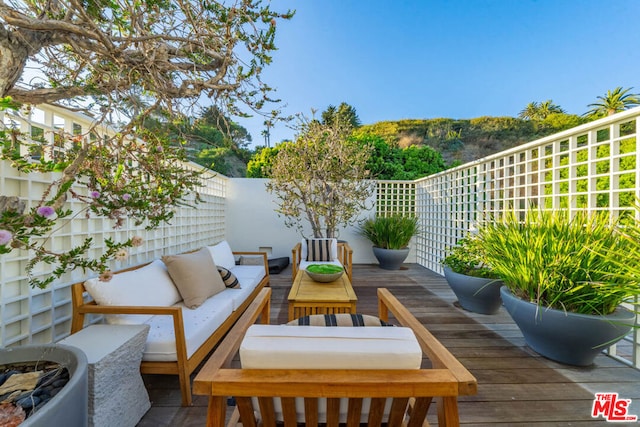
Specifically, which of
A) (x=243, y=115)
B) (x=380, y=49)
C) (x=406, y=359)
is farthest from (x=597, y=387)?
(x=380, y=49)

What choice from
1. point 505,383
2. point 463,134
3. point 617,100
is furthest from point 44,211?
point 463,134

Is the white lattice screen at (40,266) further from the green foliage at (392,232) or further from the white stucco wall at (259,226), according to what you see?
the green foliage at (392,232)

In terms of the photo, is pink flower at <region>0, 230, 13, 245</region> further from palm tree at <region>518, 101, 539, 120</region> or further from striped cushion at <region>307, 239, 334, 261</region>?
palm tree at <region>518, 101, 539, 120</region>

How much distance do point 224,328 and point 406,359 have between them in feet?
5.68

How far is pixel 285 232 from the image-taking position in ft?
19.6

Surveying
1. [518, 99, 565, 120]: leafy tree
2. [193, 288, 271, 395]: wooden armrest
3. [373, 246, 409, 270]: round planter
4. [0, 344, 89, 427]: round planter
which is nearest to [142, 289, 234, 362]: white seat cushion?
[0, 344, 89, 427]: round planter

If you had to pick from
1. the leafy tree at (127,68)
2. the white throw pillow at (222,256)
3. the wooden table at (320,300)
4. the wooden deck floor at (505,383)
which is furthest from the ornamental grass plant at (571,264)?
the white throw pillow at (222,256)

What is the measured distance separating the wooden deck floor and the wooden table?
452mm

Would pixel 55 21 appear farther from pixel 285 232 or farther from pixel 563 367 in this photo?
pixel 285 232

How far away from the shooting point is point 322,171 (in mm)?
4820

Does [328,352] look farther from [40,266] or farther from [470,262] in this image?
[470,262]

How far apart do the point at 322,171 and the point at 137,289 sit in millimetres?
3499

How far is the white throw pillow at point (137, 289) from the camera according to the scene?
168cm

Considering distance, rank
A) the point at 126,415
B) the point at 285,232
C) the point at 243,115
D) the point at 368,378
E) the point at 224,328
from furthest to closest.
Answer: the point at 285,232
the point at 224,328
the point at 243,115
the point at 126,415
the point at 368,378
